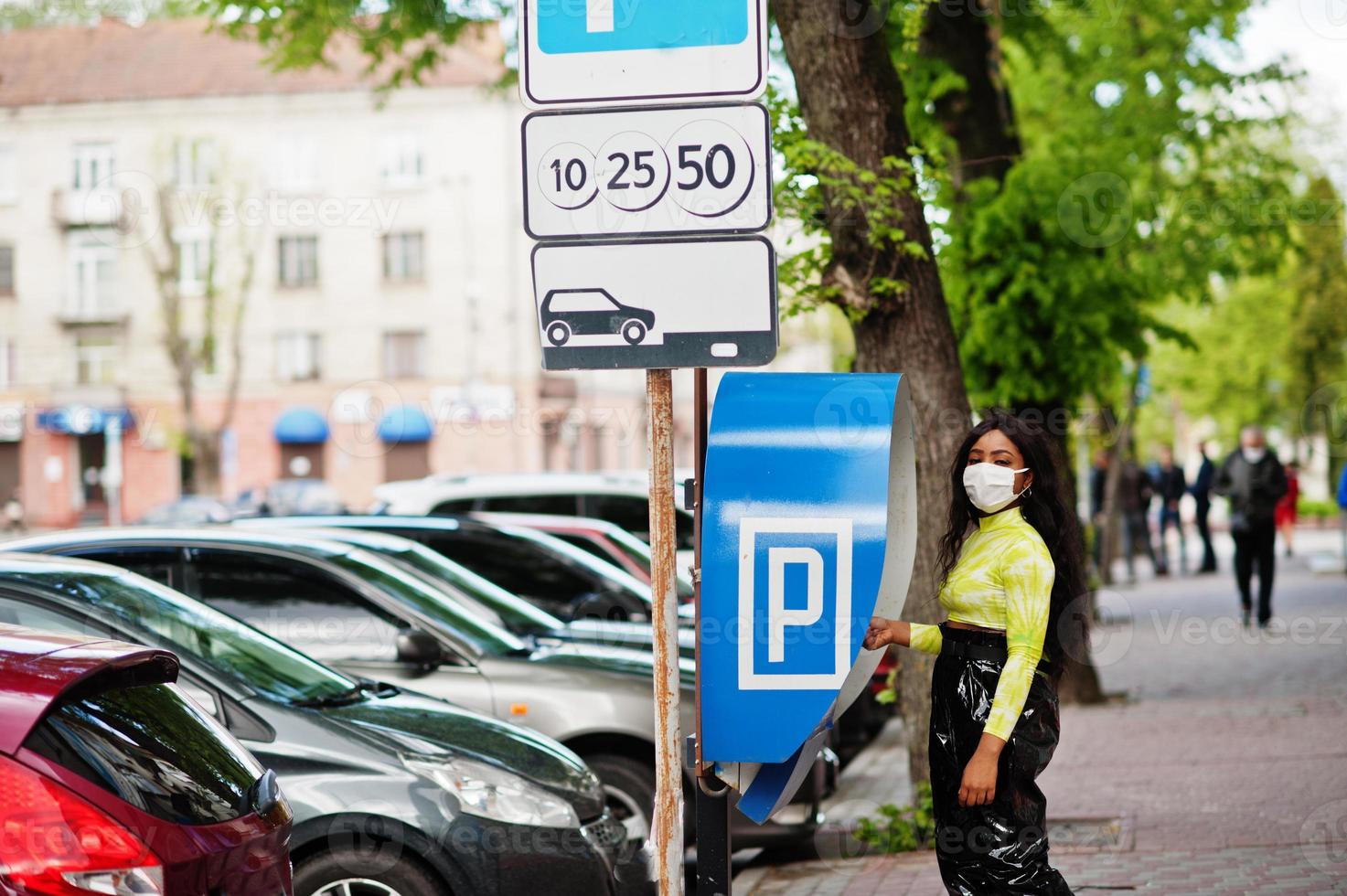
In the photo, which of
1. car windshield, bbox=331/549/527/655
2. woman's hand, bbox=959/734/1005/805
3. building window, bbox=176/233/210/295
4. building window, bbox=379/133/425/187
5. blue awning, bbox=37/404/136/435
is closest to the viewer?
woman's hand, bbox=959/734/1005/805

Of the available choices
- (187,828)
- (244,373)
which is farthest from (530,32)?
(244,373)

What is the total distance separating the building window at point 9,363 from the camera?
176 feet

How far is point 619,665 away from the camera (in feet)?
25.3

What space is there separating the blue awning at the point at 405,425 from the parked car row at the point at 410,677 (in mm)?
40175

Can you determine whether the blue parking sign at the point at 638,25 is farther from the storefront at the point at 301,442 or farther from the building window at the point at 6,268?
the building window at the point at 6,268

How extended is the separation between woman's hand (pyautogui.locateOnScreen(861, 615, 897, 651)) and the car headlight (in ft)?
5.26

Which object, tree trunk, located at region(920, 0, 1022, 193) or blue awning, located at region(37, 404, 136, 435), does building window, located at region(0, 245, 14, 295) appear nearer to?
blue awning, located at region(37, 404, 136, 435)

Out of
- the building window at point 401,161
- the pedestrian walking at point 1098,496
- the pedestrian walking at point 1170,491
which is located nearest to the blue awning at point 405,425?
the building window at point 401,161

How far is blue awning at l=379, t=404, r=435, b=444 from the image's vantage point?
50.5 m

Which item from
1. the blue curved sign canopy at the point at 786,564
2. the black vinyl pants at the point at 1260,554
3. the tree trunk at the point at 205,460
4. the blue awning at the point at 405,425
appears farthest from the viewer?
the blue awning at the point at 405,425

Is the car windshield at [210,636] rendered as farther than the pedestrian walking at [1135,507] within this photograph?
No

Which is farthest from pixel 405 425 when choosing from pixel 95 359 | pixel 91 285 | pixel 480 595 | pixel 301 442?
pixel 480 595

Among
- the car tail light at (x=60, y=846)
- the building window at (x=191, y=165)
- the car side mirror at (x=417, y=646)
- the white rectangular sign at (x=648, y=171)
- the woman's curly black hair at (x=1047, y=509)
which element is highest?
the building window at (x=191, y=165)

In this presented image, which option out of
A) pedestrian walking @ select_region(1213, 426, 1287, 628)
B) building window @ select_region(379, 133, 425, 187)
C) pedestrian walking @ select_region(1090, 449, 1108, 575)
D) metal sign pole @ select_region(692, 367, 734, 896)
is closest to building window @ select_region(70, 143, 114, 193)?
building window @ select_region(379, 133, 425, 187)
